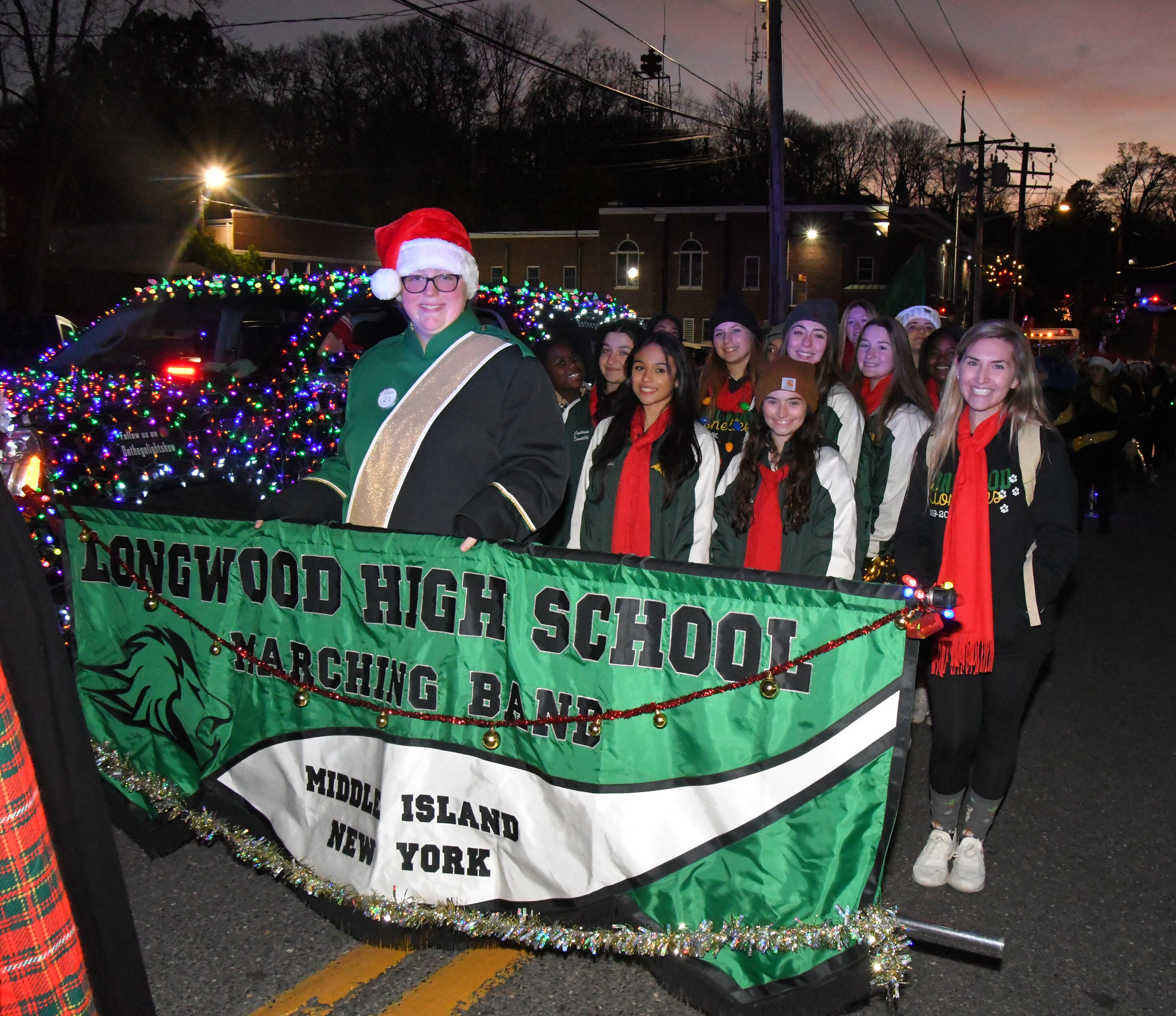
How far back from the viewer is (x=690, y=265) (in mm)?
49531

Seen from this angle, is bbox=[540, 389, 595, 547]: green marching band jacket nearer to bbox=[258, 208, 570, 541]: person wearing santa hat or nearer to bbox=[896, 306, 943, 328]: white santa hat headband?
bbox=[258, 208, 570, 541]: person wearing santa hat

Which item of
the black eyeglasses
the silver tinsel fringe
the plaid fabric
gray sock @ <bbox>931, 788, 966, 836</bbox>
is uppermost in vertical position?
the black eyeglasses

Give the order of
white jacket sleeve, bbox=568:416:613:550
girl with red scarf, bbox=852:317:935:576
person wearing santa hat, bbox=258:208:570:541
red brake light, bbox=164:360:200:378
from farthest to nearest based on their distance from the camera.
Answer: red brake light, bbox=164:360:200:378, girl with red scarf, bbox=852:317:935:576, white jacket sleeve, bbox=568:416:613:550, person wearing santa hat, bbox=258:208:570:541

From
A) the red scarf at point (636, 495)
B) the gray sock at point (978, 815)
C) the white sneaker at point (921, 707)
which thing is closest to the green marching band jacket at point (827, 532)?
the red scarf at point (636, 495)

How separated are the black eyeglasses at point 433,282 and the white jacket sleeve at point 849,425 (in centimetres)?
263

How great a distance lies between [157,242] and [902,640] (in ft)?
150

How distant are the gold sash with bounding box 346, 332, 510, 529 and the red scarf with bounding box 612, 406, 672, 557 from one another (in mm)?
1397

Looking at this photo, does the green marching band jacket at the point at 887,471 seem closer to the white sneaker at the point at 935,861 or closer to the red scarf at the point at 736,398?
the red scarf at the point at 736,398

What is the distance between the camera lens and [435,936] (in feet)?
10.3

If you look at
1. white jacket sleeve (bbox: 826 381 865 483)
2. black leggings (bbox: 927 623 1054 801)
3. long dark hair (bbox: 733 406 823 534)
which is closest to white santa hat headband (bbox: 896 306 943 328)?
white jacket sleeve (bbox: 826 381 865 483)

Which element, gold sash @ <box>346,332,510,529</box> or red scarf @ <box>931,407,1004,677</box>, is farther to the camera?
red scarf @ <box>931,407,1004,677</box>

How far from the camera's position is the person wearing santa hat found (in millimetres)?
3422

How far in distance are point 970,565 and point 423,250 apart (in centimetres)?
221

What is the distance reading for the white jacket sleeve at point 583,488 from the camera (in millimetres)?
5012
